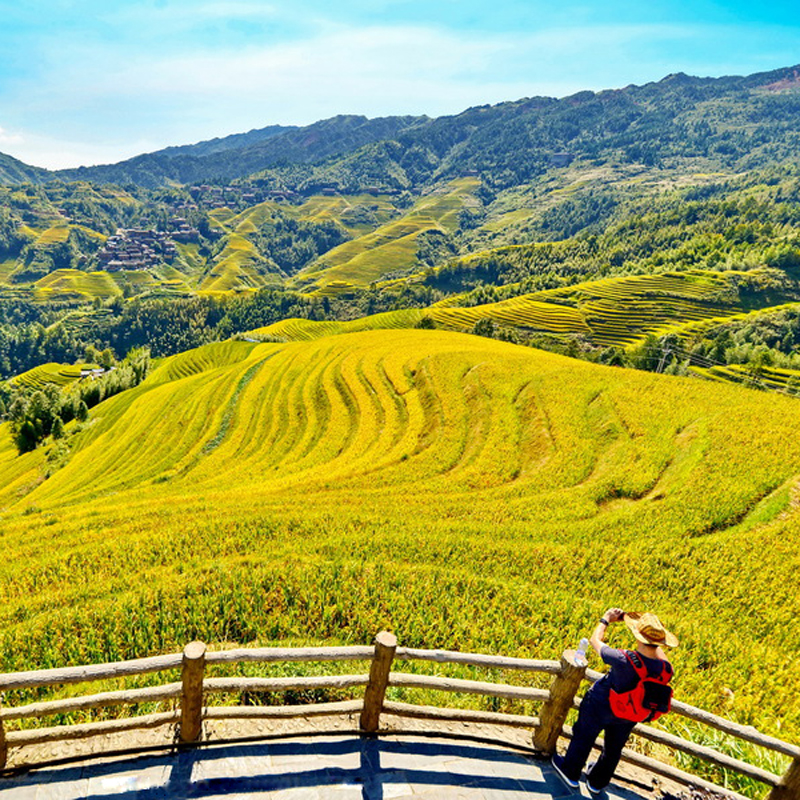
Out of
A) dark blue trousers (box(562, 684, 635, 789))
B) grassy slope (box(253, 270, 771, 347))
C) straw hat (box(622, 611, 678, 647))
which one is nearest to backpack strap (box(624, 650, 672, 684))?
straw hat (box(622, 611, 678, 647))

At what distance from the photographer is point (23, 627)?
901 cm

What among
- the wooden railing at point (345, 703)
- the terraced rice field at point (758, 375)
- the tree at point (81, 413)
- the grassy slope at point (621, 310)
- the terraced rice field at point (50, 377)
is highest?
the wooden railing at point (345, 703)

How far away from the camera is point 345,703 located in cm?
629

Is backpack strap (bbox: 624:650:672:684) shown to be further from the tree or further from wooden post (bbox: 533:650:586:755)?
the tree

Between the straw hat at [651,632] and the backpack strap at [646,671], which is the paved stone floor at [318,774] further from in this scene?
the straw hat at [651,632]

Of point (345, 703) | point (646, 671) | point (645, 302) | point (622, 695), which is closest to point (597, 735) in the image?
point (622, 695)

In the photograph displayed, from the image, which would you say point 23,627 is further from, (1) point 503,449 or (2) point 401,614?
(1) point 503,449

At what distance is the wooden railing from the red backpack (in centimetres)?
65

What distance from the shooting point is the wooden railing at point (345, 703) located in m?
5.43

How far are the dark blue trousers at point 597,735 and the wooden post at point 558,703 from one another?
0.20 m

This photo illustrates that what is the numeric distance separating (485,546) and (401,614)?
16.6 feet

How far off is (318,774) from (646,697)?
4.47m

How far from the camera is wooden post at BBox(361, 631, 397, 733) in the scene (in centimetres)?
575

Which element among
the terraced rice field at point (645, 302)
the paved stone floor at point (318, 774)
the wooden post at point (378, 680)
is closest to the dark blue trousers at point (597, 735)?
the paved stone floor at point (318, 774)
